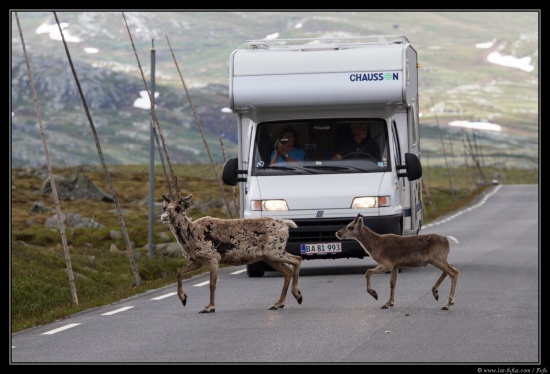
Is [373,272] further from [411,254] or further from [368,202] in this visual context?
[368,202]

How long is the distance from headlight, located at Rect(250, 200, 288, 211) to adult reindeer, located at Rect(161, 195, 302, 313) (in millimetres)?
3987

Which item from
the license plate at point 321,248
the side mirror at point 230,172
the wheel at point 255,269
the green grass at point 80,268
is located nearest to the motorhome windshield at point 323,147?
the side mirror at point 230,172

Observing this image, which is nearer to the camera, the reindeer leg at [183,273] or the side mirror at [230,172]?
the reindeer leg at [183,273]

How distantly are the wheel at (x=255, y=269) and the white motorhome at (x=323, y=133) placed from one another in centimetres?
131

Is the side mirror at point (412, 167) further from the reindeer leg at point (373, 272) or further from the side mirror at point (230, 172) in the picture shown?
the reindeer leg at point (373, 272)

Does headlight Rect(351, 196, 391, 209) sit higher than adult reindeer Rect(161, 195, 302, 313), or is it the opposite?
adult reindeer Rect(161, 195, 302, 313)

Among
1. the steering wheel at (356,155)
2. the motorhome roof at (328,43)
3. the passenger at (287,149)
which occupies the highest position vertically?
the motorhome roof at (328,43)

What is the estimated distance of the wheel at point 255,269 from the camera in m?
22.0

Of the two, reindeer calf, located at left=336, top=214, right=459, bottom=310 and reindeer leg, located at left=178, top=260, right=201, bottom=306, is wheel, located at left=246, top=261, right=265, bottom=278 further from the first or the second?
reindeer calf, located at left=336, top=214, right=459, bottom=310

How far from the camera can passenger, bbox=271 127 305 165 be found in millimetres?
21000

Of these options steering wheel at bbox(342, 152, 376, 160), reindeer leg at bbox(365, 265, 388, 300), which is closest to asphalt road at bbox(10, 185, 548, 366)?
reindeer leg at bbox(365, 265, 388, 300)

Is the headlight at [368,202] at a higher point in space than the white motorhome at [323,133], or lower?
lower

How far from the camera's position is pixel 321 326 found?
14102 millimetres

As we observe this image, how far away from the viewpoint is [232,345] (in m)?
12.5
